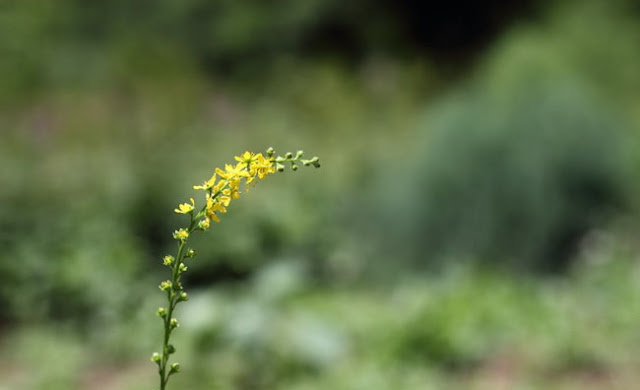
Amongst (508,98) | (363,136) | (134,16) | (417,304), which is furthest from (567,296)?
(134,16)

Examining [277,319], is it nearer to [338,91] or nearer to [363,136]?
[363,136]

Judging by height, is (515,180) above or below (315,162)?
above

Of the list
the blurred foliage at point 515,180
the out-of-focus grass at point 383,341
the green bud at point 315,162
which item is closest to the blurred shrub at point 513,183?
the blurred foliage at point 515,180

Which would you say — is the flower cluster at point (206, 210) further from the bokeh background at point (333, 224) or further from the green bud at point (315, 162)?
the bokeh background at point (333, 224)

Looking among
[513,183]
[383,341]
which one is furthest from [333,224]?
[383,341]

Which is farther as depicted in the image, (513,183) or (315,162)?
(513,183)

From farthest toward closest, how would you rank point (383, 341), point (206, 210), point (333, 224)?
1. point (333, 224)
2. point (383, 341)
3. point (206, 210)

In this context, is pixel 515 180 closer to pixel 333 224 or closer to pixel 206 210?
pixel 333 224
